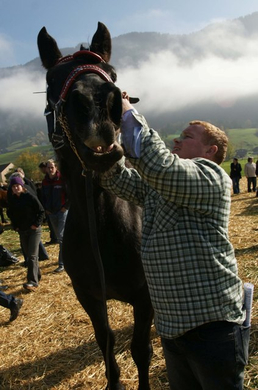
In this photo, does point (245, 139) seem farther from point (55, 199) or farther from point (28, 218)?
point (28, 218)

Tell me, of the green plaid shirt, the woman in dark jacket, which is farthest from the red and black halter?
the woman in dark jacket

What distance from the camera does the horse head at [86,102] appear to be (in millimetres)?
1702

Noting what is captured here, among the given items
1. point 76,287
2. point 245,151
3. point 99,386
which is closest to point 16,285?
point 99,386

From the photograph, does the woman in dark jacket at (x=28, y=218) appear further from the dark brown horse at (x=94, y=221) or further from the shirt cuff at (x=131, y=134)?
the shirt cuff at (x=131, y=134)

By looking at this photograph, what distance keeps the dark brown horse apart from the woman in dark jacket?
3.99m

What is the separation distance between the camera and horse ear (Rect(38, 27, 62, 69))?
264 centimetres

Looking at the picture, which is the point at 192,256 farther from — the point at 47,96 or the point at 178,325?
the point at 47,96

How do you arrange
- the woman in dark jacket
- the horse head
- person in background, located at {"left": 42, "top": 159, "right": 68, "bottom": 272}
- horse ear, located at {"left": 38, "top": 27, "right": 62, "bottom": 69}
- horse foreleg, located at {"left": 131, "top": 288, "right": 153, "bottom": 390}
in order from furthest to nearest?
person in background, located at {"left": 42, "top": 159, "right": 68, "bottom": 272}, the woman in dark jacket, horse foreleg, located at {"left": 131, "top": 288, "right": 153, "bottom": 390}, horse ear, located at {"left": 38, "top": 27, "right": 62, "bottom": 69}, the horse head

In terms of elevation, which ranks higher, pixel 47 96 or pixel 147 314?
pixel 47 96

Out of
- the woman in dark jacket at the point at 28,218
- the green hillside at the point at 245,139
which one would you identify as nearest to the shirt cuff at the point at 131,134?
the woman in dark jacket at the point at 28,218

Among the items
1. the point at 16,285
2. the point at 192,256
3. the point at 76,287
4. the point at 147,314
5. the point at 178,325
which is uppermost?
the point at 192,256

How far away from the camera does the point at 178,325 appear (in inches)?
64.0

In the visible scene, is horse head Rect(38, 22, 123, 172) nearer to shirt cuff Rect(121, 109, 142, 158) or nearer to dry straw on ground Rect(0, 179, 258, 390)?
shirt cuff Rect(121, 109, 142, 158)

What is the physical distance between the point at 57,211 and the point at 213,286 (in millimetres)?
6539
